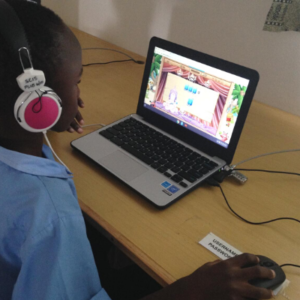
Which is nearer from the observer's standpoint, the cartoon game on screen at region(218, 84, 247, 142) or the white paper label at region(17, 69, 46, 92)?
the white paper label at region(17, 69, 46, 92)

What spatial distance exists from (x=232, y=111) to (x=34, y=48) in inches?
19.3

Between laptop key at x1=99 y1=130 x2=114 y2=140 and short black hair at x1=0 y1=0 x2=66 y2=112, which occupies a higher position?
short black hair at x1=0 y1=0 x2=66 y2=112

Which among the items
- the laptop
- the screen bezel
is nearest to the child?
the laptop

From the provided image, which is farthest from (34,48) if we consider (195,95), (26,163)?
(195,95)

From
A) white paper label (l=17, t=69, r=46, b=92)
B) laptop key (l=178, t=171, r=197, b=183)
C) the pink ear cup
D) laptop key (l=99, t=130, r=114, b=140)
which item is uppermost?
white paper label (l=17, t=69, r=46, b=92)

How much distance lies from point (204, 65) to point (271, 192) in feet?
1.16

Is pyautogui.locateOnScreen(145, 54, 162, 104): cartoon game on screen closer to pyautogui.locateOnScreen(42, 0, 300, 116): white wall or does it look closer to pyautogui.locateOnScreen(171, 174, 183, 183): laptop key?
pyautogui.locateOnScreen(171, 174, 183, 183): laptop key

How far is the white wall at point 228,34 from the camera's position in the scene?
1091 mm

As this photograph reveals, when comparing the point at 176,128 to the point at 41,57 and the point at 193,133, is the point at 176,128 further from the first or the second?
the point at 41,57

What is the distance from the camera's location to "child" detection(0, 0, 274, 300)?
1.59 ft

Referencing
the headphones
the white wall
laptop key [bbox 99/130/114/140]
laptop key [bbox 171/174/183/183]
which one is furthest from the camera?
the white wall

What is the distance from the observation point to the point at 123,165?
2.59 feet

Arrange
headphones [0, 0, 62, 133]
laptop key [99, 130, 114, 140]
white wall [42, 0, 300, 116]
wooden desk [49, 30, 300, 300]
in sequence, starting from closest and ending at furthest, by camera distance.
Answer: headphones [0, 0, 62, 133] < wooden desk [49, 30, 300, 300] < laptop key [99, 130, 114, 140] < white wall [42, 0, 300, 116]

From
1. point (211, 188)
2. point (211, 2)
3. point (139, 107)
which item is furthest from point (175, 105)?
point (211, 2)
